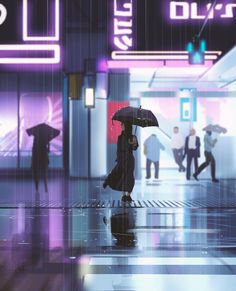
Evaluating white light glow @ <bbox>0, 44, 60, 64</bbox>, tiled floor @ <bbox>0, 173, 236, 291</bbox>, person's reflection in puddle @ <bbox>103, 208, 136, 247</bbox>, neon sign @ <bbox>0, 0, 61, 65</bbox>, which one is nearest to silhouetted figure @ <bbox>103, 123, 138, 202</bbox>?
tiled floor @ <bbox>0, 173, 236, 291</bbox>

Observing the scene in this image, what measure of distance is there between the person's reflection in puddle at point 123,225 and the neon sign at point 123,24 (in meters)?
8.95

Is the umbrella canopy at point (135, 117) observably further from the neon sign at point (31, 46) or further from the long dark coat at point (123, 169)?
the neon sign at point (31, 46)

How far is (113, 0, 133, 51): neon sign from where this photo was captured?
18.8 m

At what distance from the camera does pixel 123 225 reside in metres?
9.05

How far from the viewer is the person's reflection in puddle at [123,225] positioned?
25.1 ft

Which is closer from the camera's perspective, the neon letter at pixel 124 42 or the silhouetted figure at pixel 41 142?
the silhouetted figure at pixel 41 142

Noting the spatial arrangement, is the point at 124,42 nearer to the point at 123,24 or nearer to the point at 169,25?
the point at 123,24

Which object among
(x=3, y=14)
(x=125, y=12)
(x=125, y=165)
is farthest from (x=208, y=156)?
(x=3, y=14)

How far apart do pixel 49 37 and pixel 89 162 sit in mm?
5347

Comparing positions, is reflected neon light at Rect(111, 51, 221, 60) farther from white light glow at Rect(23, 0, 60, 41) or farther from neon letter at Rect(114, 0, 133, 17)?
white light glow at Rect(23, 0, 60, 41)

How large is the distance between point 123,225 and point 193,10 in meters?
11.6

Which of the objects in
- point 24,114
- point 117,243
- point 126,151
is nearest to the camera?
point 117,243

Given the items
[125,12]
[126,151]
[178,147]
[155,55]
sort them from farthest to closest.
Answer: [178,147] < [125,12] < [155,55] < [126,151]

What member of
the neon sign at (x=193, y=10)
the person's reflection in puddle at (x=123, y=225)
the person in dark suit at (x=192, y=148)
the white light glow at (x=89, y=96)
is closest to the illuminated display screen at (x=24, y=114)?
the white light glow at (x=89, y=96)
